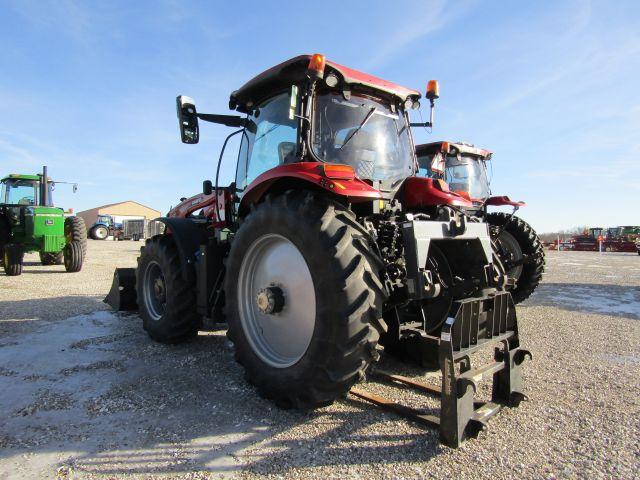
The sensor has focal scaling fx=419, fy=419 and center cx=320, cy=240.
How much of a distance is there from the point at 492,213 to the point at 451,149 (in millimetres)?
1628

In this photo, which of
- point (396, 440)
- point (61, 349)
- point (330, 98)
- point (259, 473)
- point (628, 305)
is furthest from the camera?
point (628, 305)

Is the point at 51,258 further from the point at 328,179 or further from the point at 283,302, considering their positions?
the point at 328,179

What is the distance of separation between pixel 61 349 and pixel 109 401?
1.69 metres

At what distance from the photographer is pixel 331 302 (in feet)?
8.13

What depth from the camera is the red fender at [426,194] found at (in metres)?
3.46

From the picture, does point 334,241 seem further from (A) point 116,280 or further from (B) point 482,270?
(A) point 116,280

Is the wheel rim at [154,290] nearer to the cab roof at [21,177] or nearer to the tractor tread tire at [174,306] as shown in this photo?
the tractor tread tire at [174,306]

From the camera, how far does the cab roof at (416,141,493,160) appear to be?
763cm

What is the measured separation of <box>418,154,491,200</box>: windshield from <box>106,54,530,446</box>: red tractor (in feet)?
13.7

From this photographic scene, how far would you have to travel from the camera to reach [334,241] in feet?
8.27

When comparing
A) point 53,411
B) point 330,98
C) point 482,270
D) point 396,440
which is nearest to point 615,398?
point 482,270

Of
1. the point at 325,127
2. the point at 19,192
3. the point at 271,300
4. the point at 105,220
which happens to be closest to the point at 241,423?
the point at 271,300

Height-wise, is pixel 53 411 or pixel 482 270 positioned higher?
pixel 482 270

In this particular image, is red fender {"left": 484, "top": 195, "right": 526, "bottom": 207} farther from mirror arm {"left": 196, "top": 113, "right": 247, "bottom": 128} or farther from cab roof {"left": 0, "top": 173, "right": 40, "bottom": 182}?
cab roof {"left": 0, "top": 173, "right": 40, "bottom": 182}
